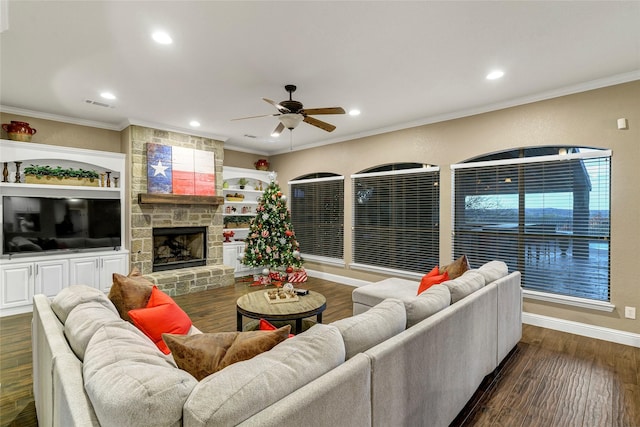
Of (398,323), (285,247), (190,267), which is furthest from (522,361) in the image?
(190,267)

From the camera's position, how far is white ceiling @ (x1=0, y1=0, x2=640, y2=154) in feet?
7.68

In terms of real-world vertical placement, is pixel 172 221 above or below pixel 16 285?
above

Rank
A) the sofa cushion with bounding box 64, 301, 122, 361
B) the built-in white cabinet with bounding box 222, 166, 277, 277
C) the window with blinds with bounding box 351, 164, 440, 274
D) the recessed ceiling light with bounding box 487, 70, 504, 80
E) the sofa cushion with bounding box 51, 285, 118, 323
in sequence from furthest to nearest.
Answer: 1. the built-in white cabinet with bounding box 222, 166, 277, 277
2. the window with blinds with bounding box 351, 164, 440, 274
3. the recessed ceiling light with bounding box 487, 70, 504, 80
4. the sofa cushion with bounding box 51, 285, 118, 323
5. the sofa cushion with bounding box 64, 301, 122, 361

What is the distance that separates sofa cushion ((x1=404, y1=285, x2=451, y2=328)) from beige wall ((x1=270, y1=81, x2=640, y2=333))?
2617mm

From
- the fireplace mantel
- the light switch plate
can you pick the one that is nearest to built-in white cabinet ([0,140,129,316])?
the fireplace mantel

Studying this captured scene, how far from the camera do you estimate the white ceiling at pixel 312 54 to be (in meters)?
2.34

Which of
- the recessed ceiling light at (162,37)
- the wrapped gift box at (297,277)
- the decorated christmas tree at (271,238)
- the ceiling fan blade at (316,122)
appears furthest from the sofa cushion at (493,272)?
the wrapped gift box at (297,277)

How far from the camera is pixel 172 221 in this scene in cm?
561

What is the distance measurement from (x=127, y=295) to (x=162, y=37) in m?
2.14

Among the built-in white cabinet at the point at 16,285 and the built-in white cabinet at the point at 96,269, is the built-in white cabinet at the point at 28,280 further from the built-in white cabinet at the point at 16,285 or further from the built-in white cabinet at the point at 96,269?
the built-in white cabinet at the point at 96,269

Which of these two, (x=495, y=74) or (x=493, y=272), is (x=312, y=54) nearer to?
(x=495, y=74)

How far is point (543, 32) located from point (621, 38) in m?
0.74

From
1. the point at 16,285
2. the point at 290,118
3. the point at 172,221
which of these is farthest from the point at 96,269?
the point at 290,118

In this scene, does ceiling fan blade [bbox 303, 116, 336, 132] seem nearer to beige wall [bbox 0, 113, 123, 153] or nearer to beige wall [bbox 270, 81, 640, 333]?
beige wall [bbox 270, 81, 640, 333]
